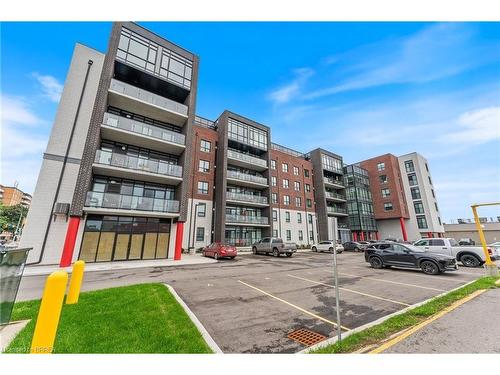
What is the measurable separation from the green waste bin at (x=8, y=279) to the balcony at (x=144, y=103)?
17.6 m

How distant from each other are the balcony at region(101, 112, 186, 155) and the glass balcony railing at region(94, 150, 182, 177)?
83.7 inches

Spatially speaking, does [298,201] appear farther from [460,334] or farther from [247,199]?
[460,334]

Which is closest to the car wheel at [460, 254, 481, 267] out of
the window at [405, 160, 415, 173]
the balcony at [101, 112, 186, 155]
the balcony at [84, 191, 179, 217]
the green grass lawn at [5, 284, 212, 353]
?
the green grass lawn at [5, 284, 212, 353]

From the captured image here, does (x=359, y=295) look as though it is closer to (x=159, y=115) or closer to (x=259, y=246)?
(x=259, y=246)

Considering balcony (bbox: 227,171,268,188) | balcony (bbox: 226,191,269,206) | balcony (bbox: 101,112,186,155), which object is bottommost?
balcony (bbox: 226,191,269,206)

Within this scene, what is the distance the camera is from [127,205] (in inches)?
696

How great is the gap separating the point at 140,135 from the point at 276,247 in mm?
17454

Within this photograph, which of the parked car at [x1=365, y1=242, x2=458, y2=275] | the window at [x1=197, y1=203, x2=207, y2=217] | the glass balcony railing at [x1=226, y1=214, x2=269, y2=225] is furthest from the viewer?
the glass balcony railing at [x1=226, y1=214, x2=269, y2=225]

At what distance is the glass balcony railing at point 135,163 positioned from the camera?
17.3 metres

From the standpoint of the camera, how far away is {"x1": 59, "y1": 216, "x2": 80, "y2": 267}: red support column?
48.9 feet

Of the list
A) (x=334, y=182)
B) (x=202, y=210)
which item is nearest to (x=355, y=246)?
(x=334, y=182)

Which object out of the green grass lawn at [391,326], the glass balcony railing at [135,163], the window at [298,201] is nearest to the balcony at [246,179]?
the window at [298,201]

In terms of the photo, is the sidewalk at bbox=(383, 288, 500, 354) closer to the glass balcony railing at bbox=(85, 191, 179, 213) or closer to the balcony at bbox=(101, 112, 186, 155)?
the glass balcony railing at bbox=(85, 191, 179, 213)
